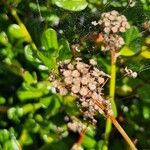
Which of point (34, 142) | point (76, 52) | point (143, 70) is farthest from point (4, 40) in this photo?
point (143, 70)

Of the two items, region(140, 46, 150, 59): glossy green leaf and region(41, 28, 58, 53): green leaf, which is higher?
region(41, 28, 58, 53): green leaf

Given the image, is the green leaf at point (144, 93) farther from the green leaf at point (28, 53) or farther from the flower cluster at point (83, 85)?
the green leaf at point (28, 53)

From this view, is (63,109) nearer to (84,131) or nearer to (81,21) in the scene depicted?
(84,131)

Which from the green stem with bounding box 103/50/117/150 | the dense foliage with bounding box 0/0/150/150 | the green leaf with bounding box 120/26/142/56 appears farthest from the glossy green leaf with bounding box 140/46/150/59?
the green stem with bounding box 103/50/117/150

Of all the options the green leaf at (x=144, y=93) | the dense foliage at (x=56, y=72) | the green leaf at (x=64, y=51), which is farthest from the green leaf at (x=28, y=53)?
the green leaf at (x=144, y=93)

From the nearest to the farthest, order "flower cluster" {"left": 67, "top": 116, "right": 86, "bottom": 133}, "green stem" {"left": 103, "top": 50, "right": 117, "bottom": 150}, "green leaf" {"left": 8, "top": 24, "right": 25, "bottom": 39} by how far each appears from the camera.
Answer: "green stem" {"left": 103, "top": 50, "right": 117, "bottom": 150}, "flower cluster" {"left": 67, "top": 116, "right": 86, "bottom": 133}, "green leaf" {"left": 8, "top": 24, "right": 25, "bottom": 39}

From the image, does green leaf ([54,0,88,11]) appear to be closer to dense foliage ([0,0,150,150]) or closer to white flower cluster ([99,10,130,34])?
dense foliage ([0,0,150,150])

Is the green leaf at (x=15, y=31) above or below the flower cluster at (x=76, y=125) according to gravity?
above

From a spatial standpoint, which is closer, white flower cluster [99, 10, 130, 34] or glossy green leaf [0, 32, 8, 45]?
white flower cluster [99, 10, 130, 34]

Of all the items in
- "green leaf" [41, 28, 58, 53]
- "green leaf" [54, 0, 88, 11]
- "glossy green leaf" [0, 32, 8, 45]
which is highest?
"green leaf" [54, 0, 88, 11]
